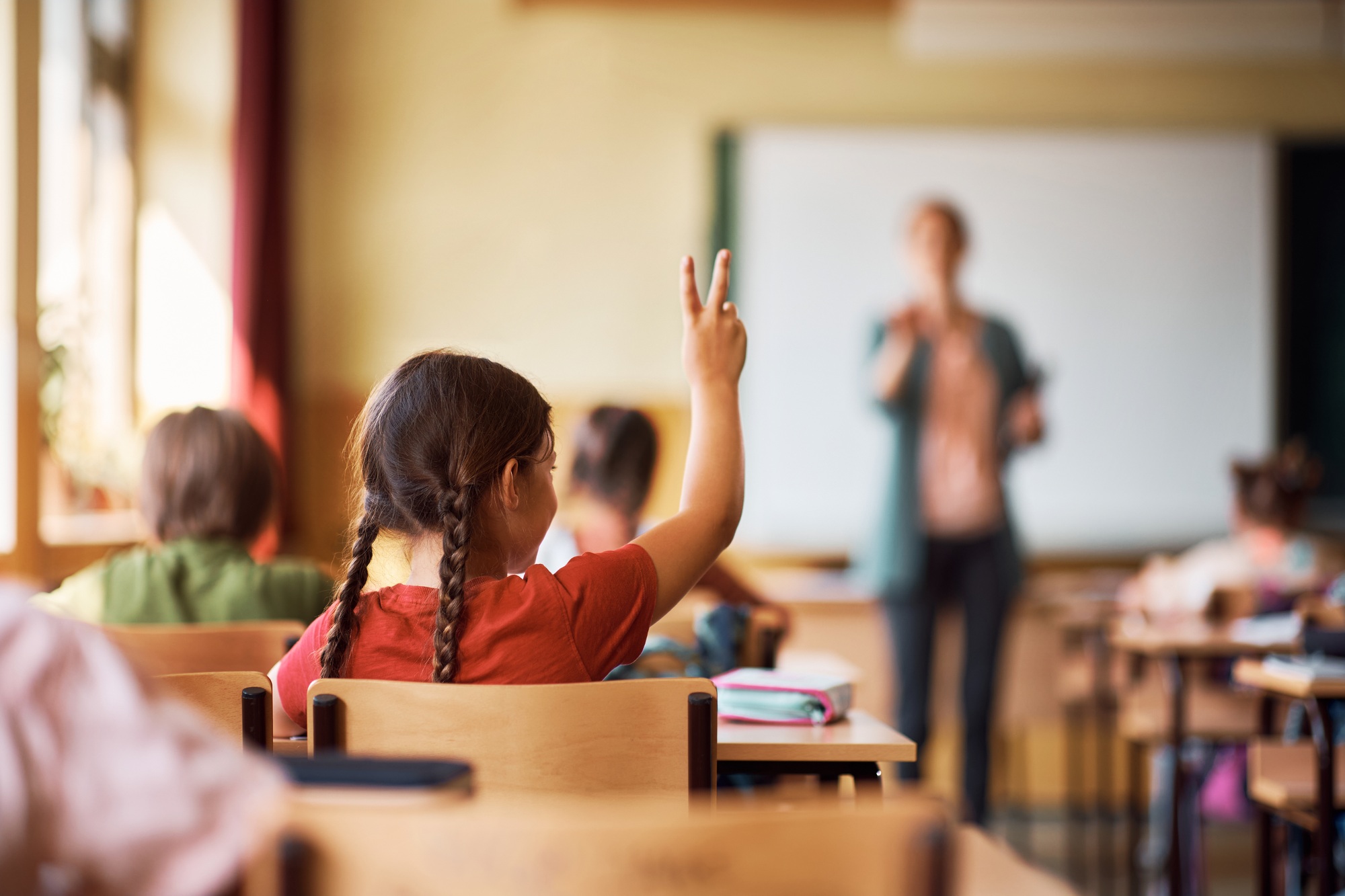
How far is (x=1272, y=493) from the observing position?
3723mm

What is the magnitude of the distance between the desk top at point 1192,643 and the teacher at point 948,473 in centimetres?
55

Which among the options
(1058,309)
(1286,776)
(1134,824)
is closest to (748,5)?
(1058,309)

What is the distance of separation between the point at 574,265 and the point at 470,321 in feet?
1.58

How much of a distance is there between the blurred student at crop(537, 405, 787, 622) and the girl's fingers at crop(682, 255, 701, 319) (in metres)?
1.09

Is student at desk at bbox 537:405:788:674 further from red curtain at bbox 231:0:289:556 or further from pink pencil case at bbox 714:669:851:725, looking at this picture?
red curtain at bbox 231:0:289:556

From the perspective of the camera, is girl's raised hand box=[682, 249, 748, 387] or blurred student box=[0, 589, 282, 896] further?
girl's raised hand box=[682, 249, 748, 387]

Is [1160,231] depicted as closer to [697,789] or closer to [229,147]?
[229,147]

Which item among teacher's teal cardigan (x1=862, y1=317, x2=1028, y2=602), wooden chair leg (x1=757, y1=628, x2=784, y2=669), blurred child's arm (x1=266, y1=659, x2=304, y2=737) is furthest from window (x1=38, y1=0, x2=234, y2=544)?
blurred child's arm (x1=266, y1=659, x2=304, y2=737)

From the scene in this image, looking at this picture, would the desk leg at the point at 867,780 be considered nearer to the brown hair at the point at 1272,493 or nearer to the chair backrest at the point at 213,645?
the chair backrest at the point at 213,645

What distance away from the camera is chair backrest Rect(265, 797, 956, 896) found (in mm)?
770

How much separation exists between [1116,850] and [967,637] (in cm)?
104

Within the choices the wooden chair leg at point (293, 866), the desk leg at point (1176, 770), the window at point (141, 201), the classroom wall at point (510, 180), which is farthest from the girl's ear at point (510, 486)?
the classroom wall at point (510, 180)

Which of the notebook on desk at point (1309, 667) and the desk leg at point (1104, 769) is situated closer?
the notebook on desk at point (1309, 667)

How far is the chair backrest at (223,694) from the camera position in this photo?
1.31 meters
